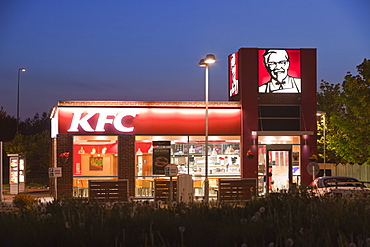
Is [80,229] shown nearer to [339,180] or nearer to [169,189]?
[169,189]

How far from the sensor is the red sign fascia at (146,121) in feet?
102

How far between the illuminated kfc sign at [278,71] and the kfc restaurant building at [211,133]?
5 centimetres

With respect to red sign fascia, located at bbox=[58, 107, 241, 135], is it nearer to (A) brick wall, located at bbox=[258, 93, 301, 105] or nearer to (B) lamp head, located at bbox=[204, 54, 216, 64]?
(A) brick wall, located at bbox=[258, 93, 301, 105]

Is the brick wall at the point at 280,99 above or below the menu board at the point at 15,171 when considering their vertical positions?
above

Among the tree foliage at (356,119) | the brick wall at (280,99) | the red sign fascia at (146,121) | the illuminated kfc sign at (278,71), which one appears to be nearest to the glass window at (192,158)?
the red sign fascia at (146,121)

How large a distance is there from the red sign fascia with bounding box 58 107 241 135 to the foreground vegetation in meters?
19.0

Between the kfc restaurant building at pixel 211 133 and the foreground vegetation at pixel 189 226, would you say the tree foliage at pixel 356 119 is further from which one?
the foreground vegetation at pixel 189 226

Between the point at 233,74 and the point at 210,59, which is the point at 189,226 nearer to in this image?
the point at 210,59

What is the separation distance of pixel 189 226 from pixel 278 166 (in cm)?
2363

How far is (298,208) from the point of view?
11398 millimetres

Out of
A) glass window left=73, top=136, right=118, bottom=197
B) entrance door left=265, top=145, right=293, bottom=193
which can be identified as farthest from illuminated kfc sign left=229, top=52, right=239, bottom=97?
glass window left=73, top=136, right=118, bottom=197

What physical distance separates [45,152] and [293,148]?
139 feet

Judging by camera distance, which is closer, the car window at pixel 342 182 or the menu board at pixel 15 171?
the car window at pixel 342 182

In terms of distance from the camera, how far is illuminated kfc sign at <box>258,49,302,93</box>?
32594 millimetres
